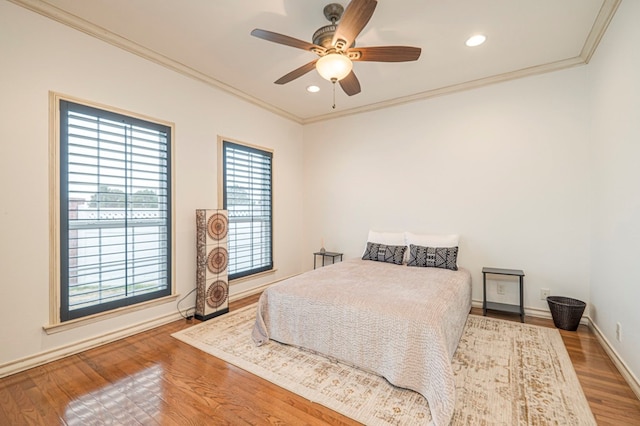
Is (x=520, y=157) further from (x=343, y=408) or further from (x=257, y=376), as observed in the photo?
(x=257, y=376)

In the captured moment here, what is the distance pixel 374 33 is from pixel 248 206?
2773mm

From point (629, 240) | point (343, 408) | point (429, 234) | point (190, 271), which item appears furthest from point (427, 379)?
point (190, 271)

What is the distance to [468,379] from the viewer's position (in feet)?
7.22

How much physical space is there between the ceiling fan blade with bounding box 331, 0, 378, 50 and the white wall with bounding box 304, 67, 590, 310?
2.44 meters

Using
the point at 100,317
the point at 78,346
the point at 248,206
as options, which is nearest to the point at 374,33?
the point at 248,206

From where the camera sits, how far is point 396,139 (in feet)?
14.6

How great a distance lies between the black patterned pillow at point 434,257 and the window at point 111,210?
9.84ft

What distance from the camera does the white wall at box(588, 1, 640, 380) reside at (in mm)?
2109

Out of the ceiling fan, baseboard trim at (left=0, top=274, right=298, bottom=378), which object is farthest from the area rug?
the ceiling fan

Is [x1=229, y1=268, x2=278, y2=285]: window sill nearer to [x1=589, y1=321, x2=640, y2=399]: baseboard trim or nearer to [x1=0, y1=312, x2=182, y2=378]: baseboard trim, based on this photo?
[x1=0, y1=312, x2=182, y2=378]: baseboard trim

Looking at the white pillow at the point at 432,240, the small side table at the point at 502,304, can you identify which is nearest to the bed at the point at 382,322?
the small side table at the point at 502,304

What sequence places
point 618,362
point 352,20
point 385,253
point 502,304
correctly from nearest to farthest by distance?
point 352,20 → point 618,362 → point 502,304 → point 385,253

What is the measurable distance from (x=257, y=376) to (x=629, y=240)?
3.01 meters

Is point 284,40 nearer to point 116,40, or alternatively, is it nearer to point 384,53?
point 384,53
